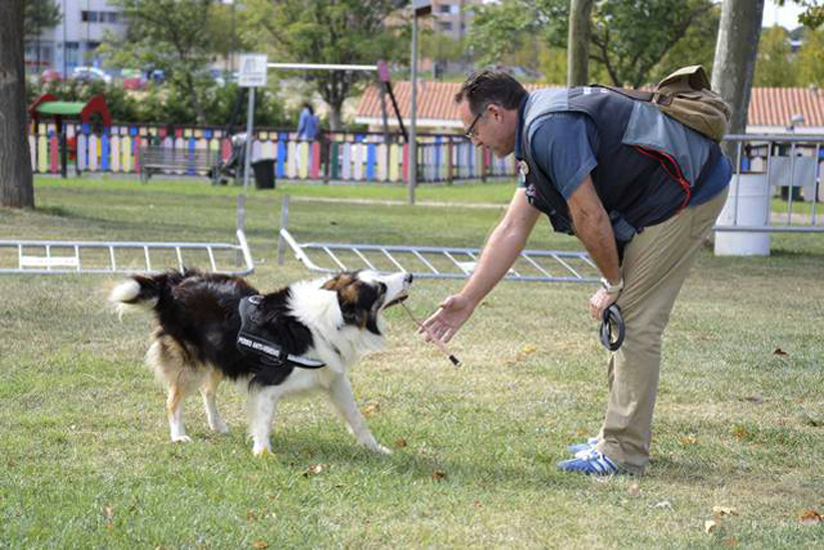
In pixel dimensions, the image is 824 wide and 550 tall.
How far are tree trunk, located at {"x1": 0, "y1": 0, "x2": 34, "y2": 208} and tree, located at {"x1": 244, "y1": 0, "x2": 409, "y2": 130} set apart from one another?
3055 cm

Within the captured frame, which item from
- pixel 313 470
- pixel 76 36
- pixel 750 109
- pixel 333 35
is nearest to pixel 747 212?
pixel 313 470

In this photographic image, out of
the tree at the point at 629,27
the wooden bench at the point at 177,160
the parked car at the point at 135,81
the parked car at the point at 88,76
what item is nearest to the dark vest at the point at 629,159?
the wooden bench at the point at 177,160

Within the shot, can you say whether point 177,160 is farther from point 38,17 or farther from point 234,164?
point 38,17

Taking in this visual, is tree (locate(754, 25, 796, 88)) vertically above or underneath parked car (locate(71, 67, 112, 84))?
above

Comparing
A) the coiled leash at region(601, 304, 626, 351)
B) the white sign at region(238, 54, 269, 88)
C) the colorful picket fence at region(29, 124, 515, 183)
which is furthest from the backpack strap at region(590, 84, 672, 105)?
the colorful picket fence at region(29, 124, 515, 183)

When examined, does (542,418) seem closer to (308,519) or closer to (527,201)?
(527,201)

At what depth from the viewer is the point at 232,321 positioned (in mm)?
6094

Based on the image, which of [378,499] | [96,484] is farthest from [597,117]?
[96,484]

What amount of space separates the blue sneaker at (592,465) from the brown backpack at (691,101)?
1.60 m

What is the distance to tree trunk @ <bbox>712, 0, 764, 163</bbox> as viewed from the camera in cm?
1647

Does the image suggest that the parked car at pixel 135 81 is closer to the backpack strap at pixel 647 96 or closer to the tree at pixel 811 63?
the tree at pixel 811 63

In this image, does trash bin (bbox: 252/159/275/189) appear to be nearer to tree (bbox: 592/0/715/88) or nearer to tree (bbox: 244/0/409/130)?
tree (bbox: 592/0/715/88)

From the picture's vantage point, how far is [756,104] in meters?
46.1

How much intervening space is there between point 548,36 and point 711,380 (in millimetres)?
34729
